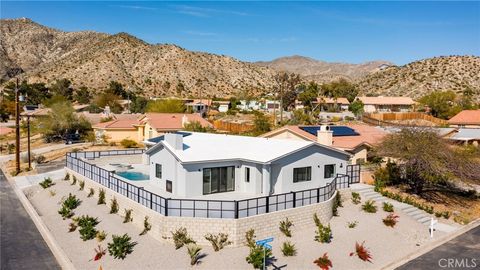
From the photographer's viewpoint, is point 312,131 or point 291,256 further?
point 312,131

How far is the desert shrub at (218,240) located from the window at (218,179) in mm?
4624

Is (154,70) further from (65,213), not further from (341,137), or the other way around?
(65,213)

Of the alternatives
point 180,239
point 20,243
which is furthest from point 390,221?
point 20,243

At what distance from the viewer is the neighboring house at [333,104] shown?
298 ft

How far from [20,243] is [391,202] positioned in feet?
75.2

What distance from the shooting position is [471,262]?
19.4 m

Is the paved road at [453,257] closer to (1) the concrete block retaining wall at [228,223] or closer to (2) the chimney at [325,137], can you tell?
(1) the concrete block retaining wall at [228,223]

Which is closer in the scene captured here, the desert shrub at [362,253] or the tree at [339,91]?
the desert shrub at [362,253]

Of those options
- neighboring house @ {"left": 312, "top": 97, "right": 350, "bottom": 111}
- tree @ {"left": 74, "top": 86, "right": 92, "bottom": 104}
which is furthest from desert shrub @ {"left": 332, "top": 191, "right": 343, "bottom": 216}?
tree @ {"left": 74, "top": 86, "right": 92, "bottom": 104}

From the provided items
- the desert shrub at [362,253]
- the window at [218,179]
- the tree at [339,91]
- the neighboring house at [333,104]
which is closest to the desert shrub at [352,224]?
the desert shrub at [362,253]

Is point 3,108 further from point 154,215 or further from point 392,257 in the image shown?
point 392,257

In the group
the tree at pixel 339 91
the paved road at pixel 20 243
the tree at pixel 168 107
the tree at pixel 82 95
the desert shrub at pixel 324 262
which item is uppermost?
the tree at pixel 339 91

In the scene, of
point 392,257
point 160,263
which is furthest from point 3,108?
point 392,257

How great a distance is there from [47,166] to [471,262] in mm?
37054
